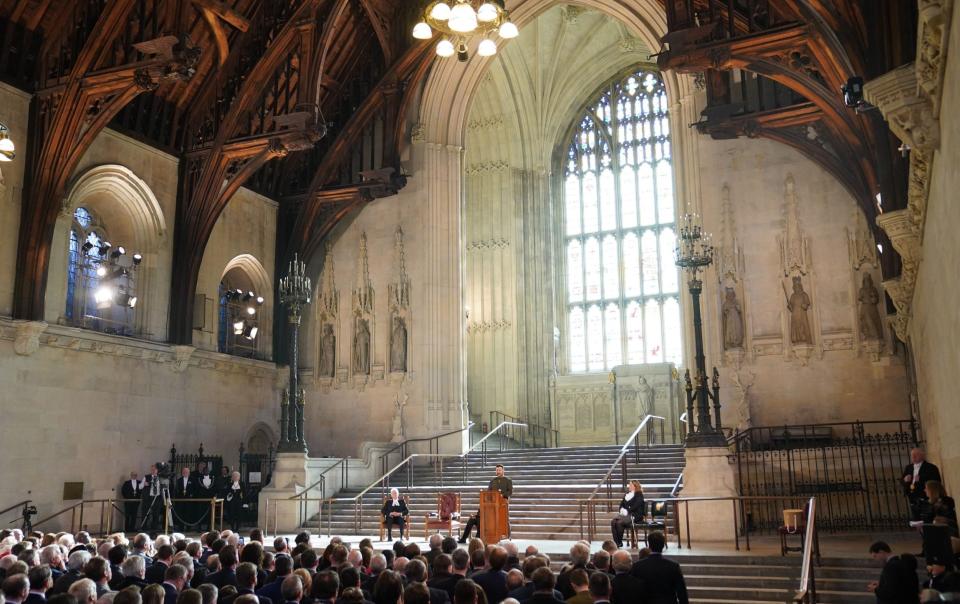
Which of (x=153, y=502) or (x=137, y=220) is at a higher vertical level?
(x=137, y=220)

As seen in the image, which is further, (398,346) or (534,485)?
(398,346)

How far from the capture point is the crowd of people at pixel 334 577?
5.20m

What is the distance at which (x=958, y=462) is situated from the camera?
7.95m

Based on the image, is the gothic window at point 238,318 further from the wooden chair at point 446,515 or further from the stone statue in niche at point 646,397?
the stone statue in niche at point 646,397

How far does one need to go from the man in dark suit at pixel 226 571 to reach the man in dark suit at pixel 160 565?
647 mm

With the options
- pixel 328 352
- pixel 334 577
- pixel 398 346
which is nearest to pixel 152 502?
pixel 328 352

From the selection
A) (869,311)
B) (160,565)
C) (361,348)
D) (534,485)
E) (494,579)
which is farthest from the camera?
(361,348)

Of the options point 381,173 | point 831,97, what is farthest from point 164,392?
point 831,97

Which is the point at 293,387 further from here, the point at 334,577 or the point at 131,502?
the point at 334,577

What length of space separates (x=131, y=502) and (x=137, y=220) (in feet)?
20.6

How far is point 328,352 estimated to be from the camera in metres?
24.5

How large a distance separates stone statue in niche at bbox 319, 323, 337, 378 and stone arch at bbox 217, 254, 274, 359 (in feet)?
4.64

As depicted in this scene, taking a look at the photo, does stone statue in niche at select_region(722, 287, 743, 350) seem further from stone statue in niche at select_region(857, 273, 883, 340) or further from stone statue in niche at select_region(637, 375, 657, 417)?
stone statue in niche at select_region(637, 375, 657, 417)

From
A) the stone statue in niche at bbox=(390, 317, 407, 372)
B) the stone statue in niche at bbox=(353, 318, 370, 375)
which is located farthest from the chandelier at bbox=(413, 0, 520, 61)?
the stone statue in niche at bbox=(353, 318, 370, 375)
